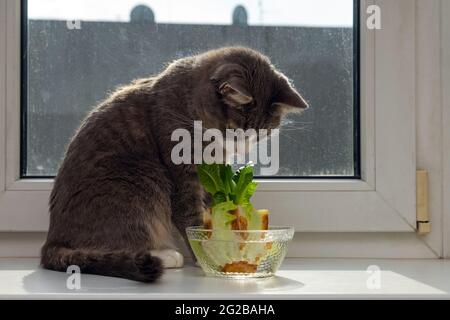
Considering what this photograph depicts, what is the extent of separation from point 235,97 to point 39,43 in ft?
1.53

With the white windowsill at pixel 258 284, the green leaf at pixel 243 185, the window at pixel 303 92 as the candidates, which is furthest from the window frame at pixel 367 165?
the green leaf at pixel 243 185

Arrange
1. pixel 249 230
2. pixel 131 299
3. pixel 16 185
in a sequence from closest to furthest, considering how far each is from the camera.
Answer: pixel 131 299
pixel 249 230
pixel 16 185

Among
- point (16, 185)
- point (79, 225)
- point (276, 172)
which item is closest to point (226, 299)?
point (79, 225)

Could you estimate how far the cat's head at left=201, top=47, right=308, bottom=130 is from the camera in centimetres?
126

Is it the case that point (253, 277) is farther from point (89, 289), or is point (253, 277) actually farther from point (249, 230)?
point (89, 289)

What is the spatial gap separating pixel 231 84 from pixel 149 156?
22 centimetres

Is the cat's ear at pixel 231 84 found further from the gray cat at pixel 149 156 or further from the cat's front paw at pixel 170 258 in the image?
the cat's front paw at pixel 170 258

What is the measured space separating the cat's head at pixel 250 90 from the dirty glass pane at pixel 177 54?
0.26 feet

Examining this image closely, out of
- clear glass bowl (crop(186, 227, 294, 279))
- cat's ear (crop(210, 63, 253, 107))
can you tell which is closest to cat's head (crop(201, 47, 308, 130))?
cat's ear (crop(210, 63, 253, 107))

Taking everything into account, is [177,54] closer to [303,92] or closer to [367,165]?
[303,92]

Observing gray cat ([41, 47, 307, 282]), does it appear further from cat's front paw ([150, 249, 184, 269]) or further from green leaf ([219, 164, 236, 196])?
green leaf ([219, 164, 236, 196])

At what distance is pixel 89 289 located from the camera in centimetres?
97

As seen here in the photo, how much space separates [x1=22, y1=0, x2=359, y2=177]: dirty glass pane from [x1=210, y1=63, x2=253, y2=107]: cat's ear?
0.56ft

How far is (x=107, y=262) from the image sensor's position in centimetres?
108
